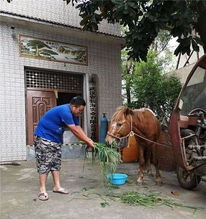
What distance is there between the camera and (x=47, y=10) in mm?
9727

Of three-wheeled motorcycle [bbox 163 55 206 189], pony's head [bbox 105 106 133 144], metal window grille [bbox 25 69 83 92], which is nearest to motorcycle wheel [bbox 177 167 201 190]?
three-wheeled motorcycle [bbox 163 55 206 189]

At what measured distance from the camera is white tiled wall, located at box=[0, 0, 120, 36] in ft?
29.7

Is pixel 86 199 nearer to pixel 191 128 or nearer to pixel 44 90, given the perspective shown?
pixel 191 128

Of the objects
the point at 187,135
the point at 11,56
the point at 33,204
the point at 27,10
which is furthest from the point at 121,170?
the point at 27,10

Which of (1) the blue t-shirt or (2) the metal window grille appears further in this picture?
(2) the metal window grille

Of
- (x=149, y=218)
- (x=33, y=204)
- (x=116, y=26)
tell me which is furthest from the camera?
(x=116, y=26)

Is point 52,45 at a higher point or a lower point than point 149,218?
higher

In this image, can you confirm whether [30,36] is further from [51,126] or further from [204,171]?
[204,171]


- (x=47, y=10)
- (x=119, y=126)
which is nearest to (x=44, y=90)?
(x=47, y=10)

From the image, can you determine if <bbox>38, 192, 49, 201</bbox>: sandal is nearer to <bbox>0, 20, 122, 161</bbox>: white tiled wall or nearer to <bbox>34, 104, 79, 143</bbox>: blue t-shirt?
<bbox>34, 104, 79, 143</bbox>: blue t-shirt

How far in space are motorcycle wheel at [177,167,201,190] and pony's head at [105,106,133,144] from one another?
1.30m

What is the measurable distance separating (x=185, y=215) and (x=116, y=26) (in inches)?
309

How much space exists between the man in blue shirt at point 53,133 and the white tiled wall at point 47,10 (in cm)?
489

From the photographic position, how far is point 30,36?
9344mm
